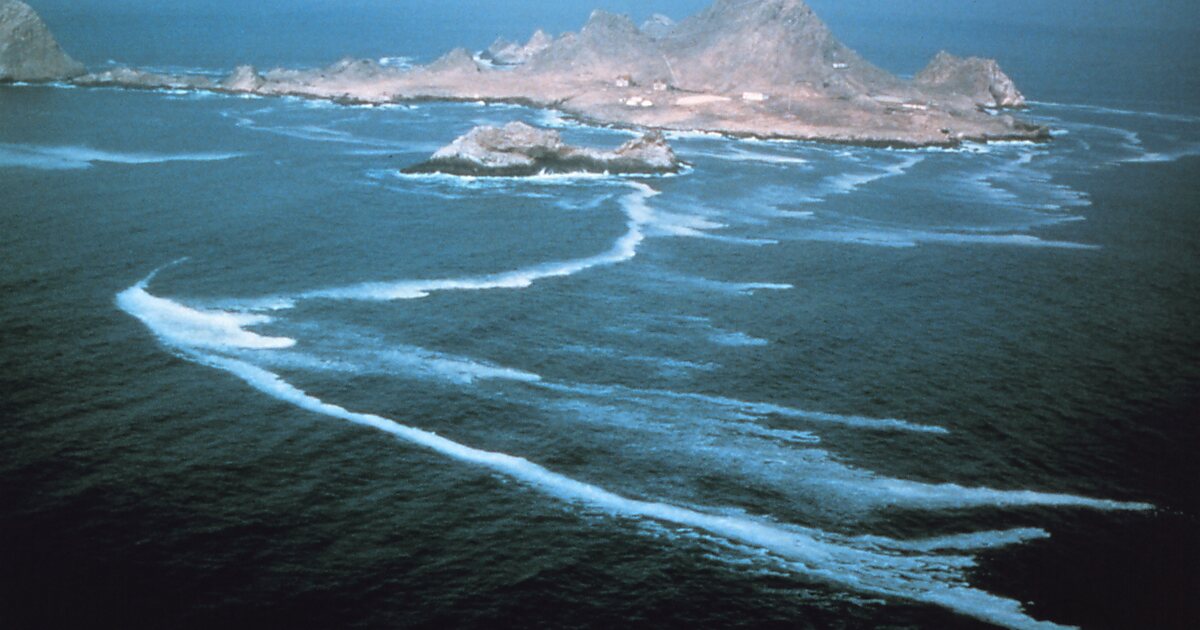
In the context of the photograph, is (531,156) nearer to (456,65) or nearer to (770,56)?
(770,56)

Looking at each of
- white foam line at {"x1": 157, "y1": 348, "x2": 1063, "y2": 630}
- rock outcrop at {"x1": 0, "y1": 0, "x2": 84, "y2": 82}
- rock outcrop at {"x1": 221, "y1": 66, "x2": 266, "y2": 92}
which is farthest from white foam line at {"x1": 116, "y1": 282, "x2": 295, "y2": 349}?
rock outcrop at {"x1": 0, "y1": 0, "x2": 84, "y2": 82}

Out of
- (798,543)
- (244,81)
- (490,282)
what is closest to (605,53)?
(244,81)

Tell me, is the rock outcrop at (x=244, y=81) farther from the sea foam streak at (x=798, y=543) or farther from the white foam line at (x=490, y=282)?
the sea foam streak at (x=798, y=543)

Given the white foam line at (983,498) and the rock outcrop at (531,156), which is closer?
the white foam line at (983,498)

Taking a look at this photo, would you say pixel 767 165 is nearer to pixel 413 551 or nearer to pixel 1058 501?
pixel 1058 501

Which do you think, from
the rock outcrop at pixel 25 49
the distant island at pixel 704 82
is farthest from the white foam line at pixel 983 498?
the rock outcrop at pixel 25 49

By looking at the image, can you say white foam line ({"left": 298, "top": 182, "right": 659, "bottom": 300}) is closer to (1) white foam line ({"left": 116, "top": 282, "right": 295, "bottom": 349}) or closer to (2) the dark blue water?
(2) the dark blue water

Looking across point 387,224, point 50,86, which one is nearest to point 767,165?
point 387,224
